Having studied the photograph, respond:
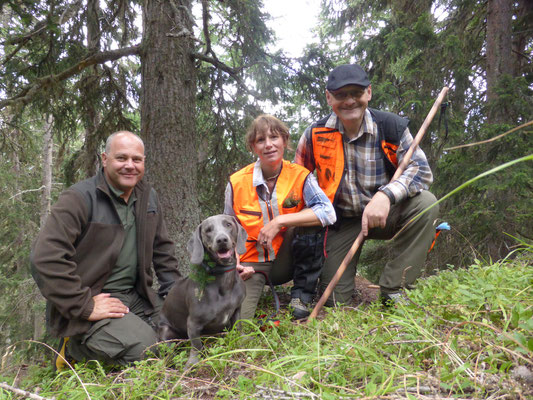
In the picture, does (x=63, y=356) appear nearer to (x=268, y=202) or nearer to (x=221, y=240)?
(x=221, y=240)

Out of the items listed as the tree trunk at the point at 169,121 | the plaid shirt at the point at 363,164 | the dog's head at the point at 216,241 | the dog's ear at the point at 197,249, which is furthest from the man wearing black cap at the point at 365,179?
the tree trunk at the point at 169,121

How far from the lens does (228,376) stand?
95.7 inches

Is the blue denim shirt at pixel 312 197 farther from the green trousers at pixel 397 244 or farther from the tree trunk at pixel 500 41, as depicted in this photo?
the tree trunk at pixel 500 41

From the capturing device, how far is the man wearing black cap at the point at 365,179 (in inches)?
150

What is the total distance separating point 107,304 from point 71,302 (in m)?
0.33

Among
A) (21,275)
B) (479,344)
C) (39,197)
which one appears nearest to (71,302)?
(479,344)

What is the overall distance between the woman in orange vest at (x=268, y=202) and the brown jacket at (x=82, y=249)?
3.08ft

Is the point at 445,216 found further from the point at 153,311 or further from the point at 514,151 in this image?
the point at 153,311

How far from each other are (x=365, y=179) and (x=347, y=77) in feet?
3.66

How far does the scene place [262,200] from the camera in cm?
402

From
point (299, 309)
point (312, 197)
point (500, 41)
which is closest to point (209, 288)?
point (299, 309)

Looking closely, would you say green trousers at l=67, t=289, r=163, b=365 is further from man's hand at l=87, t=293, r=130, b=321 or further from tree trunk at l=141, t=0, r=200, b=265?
tree trunk at l=141, t=0, r=200, b=265

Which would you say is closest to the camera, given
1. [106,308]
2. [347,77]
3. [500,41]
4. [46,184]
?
[106,308]

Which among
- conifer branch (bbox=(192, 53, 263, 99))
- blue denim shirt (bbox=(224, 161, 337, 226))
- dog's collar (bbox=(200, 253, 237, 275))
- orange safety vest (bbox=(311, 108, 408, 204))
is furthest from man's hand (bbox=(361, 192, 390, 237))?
conifer branch (bbox=(192, 53, 263, 99))
